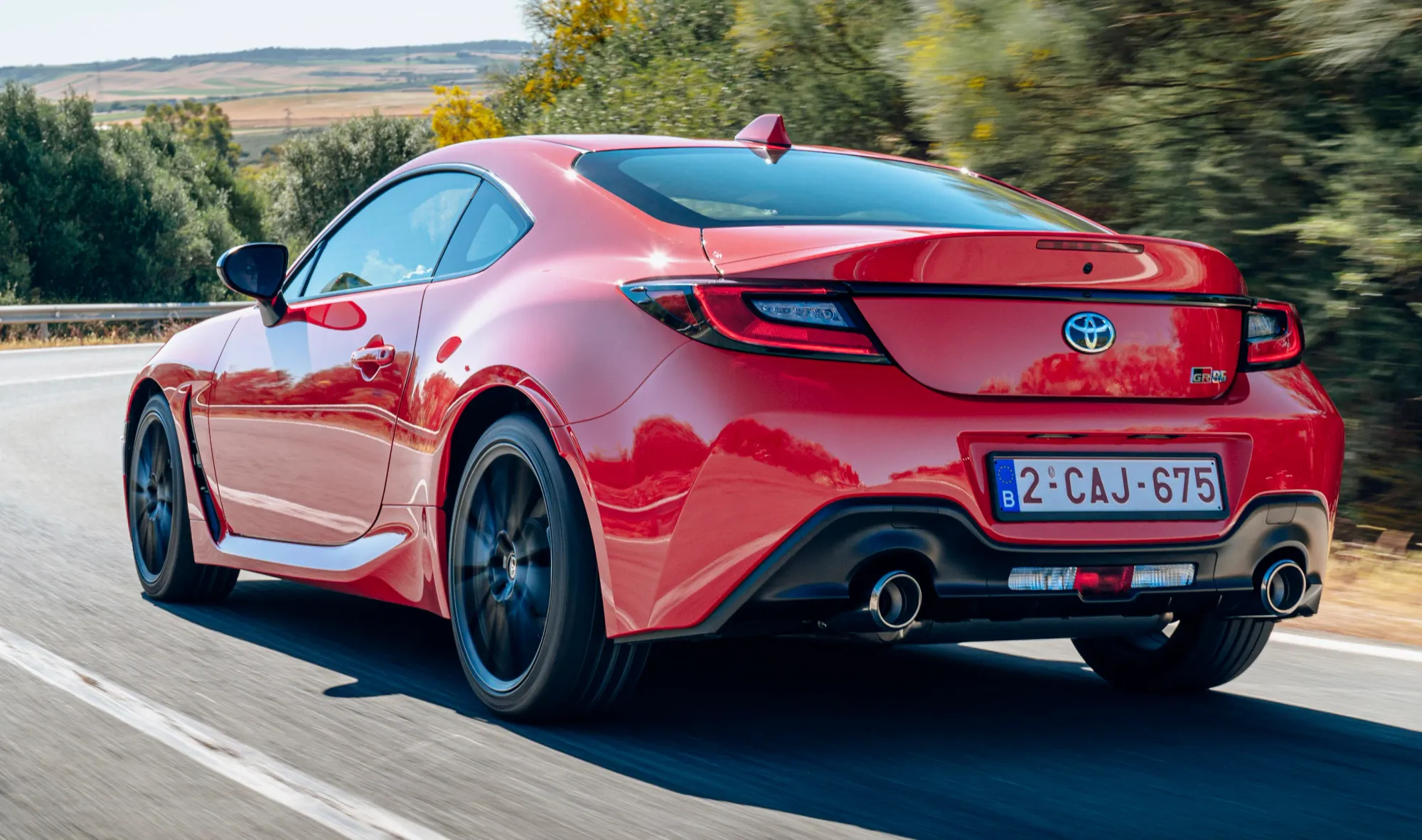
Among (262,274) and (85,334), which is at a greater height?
(262,274)

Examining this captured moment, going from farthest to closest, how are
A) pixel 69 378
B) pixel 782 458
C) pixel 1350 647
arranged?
pixel 69 378
pixel 1350 647
pixel 782 458

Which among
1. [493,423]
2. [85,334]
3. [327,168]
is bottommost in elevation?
Result: [85,334]

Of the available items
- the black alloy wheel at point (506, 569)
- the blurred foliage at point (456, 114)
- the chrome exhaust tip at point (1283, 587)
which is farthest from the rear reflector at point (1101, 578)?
the blurred foliage at point (456, 114)

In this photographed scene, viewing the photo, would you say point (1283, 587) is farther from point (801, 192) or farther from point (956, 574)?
point (801, 192)

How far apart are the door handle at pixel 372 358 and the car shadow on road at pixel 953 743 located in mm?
878

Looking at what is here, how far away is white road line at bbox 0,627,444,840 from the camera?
346 centimetres

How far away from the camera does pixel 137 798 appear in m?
3.66

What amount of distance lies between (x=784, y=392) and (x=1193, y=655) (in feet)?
6.05

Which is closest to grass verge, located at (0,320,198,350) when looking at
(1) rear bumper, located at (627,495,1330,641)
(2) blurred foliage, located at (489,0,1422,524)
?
(2) blurred foliage, located at (489,0,1422,524)

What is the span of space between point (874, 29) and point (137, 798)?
934cm

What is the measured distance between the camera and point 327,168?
59031 mm

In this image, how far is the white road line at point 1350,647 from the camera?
539cm

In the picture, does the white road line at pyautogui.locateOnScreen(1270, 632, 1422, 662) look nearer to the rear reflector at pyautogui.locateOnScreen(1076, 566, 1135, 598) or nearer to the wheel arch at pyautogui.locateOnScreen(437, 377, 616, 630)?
the rear reflector at pyautogui.locateOnScreen(1076, 566, 1135, 598)

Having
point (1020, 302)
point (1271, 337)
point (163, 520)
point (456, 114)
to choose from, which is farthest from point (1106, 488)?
point (456, 114)
